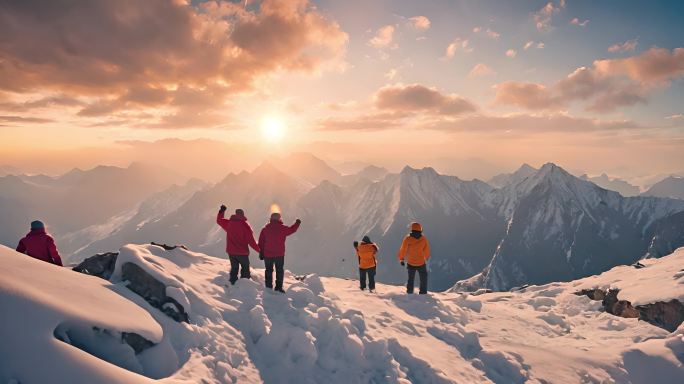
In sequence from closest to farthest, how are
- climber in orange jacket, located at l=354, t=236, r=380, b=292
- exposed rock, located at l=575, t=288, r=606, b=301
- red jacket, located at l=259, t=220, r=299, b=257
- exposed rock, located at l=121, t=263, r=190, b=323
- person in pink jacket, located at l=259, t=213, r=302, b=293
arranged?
1. exposed rock, located at l=121, t=263, r=190, b=323
2. person in pink jacket, located at l=259, t=213, r=302, b=293
3. red jacket, located at l=259, t=220, r=299, b=257
4. climber in orange jacket, located at l=354, t=236, r=380, b=292
5. exposed rock, located at l=575, t=288, r=606, b=301

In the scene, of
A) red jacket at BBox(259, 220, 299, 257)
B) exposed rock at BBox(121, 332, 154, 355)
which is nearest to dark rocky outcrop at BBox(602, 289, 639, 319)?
red jacket at BBox(259, 220, 299, 257)

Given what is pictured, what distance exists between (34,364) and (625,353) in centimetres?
1654

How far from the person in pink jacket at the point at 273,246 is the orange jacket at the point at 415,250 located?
6.05 metres

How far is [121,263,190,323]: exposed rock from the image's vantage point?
966cm

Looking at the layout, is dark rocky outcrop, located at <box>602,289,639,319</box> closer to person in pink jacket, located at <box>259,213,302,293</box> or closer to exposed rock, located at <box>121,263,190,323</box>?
person in pink jacket, located at <box>259,213,302,293</box>

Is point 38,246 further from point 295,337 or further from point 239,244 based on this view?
point 295,337

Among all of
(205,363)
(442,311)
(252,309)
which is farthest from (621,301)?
(205,363)

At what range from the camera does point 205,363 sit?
28.0 feet

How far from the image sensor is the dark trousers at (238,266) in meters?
13.5

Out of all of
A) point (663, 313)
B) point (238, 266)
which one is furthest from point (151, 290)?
point (663, 313)

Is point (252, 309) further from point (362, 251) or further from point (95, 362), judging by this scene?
point (362, 251)

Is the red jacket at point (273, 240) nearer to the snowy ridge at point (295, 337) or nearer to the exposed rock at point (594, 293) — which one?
the snowy ridge at point (295, 337)

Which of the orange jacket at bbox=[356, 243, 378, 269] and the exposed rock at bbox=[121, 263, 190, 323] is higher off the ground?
the exposed rock at bbox=[121, 263, 190, 323]

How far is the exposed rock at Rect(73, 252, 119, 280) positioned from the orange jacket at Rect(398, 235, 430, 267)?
11.5 meters
